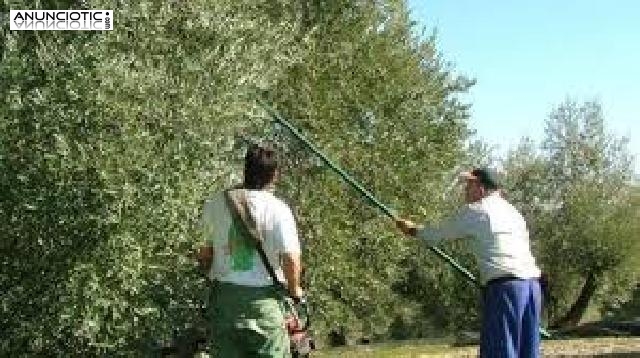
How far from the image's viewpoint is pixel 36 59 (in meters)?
22.1

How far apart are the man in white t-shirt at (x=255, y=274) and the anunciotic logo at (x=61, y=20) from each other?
14.2 m

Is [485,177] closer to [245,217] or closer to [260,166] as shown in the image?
[260,166]

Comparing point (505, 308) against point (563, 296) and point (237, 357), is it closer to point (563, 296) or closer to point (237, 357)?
point (237, 357)

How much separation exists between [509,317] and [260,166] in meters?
3.47

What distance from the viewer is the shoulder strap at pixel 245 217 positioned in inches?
323

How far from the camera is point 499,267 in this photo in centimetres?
1052

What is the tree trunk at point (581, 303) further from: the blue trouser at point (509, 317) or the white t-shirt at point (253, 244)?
the white t-shirt at point (253, 244)

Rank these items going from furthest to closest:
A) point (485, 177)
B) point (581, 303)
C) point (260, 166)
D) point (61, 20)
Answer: point (581, 303) → point (61, 20) → point (485, 177) → point (260, 166)

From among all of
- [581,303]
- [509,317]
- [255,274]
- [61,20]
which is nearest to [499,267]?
[509,317]

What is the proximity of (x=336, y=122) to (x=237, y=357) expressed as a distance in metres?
26.1

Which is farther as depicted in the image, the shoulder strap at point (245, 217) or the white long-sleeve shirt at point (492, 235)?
the white long-sleeve shirt at point (492, 235)

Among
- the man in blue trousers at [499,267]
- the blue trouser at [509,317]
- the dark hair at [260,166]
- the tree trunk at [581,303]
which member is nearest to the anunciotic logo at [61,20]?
the man in blue trousers at [499,267]

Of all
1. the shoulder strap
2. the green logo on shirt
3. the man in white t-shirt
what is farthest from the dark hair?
the green logo on shirt

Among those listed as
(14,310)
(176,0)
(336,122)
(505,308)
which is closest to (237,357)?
(505,308)
